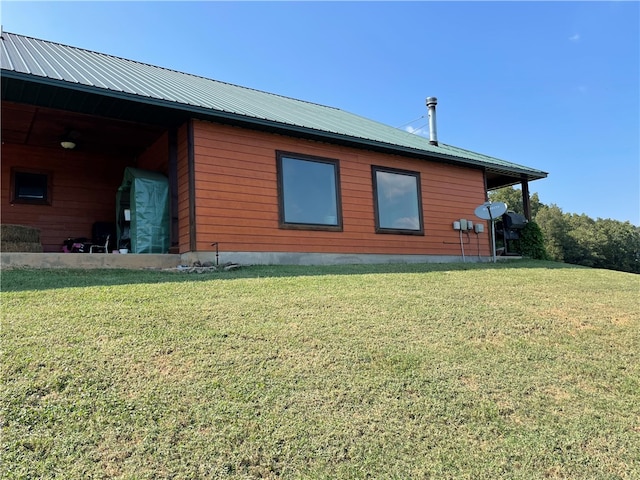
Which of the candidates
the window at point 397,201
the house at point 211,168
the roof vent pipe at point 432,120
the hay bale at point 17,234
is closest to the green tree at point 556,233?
the roof vent pipe at point 432,120

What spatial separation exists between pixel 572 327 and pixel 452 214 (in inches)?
251

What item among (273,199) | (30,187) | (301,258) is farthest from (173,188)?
(30,187)

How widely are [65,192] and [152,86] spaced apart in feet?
9.78

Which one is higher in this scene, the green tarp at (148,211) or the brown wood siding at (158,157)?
the brown wood siding at (158,157)

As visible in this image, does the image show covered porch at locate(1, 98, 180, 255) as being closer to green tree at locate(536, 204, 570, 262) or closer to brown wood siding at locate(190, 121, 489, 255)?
brown wood siding at locate(190, 121, 489, 255)

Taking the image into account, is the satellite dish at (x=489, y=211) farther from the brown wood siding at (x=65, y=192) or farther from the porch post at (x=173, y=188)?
the brown wood siding at (x=65, y=192)

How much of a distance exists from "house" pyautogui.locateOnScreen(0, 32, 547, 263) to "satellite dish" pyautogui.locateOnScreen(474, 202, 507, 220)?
319 millimetres

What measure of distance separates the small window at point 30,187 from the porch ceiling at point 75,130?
0.57 metres

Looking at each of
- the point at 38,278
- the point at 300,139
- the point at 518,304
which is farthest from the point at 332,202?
the point at 38,278

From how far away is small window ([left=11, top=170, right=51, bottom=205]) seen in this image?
340 inches

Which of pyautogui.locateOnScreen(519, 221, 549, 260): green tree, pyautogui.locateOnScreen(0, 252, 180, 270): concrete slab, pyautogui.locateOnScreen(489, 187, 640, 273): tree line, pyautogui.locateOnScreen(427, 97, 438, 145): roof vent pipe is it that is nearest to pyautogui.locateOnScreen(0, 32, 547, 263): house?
pyautogui.locateOnScreen(0, 252, 180, 270): concrete slab

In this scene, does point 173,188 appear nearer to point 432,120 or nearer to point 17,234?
point 17,234

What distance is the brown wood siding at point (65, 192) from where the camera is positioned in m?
8.64

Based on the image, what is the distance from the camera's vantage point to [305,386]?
2.99 m
